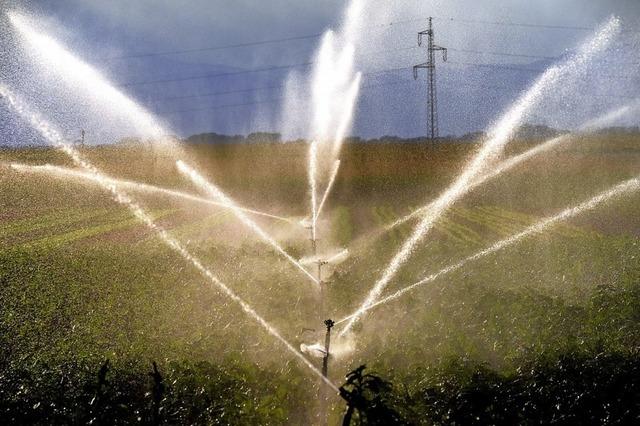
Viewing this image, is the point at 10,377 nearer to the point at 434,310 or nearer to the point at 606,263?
the point at 434,310

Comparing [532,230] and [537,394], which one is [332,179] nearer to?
[532,230]

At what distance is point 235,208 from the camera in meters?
45.0

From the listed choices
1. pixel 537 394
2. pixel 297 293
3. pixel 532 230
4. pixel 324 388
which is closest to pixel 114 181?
pixel 297 293

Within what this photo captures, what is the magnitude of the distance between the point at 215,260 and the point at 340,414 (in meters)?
14.0

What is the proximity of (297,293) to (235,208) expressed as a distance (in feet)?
88.7

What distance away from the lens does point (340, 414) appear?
11484 millimetres

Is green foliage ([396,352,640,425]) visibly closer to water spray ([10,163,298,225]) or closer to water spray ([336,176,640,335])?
water spray ([336,176,640,335])

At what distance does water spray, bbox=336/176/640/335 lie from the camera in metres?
18.2

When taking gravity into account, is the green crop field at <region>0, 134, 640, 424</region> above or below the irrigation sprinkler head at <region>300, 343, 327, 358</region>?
above

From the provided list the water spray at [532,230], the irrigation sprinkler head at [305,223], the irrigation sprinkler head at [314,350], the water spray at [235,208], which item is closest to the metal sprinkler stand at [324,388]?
the irrigation sprinkler head at [314,350]

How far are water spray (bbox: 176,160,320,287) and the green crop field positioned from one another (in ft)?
1.96

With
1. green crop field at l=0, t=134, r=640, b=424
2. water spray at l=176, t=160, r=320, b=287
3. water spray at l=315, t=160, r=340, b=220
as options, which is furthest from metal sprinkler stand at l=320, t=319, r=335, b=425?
water spray at l=315, t=160, r=340, b=220

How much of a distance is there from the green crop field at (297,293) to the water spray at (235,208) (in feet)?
1.96

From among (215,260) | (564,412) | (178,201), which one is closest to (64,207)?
(178,201)
